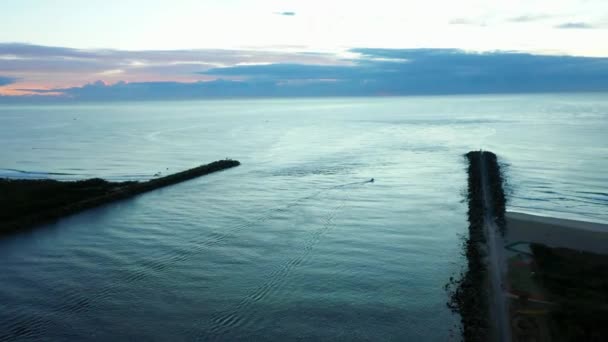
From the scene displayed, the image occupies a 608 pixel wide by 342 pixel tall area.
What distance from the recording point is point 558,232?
84.7 feet

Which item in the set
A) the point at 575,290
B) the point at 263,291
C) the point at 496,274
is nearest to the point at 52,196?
the point at 263,291

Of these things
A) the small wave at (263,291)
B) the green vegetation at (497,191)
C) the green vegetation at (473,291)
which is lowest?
the small wave at (263,291)

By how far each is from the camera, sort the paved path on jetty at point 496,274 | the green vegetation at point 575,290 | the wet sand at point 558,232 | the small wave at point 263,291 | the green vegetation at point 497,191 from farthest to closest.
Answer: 1. the green vegetation at point 497,191
2. the wet sand at point 558,232
3. the small wave at point 263,291
4. the paved path on jetty at point 496,274
5. the green vegetation at point 575,290

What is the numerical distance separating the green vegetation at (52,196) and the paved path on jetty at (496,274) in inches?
1006

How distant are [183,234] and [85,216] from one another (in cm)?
848

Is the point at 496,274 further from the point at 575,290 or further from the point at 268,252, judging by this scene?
the point at 268,252

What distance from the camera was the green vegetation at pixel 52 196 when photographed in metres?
29.7

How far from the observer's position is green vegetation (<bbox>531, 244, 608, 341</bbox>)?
49.0ft

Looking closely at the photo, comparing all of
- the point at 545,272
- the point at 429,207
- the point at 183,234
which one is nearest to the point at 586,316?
the point at 545,272

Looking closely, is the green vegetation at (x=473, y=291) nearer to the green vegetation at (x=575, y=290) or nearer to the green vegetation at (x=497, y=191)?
the green vegetation at (x=497, y=191)

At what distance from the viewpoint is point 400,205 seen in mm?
33438

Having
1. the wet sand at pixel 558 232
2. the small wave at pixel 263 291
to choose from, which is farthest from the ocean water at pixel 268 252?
the wet sand at pixel 558 232

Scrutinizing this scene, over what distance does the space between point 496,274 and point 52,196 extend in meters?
30.1

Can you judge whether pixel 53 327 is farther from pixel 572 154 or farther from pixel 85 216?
pixel 572 154
